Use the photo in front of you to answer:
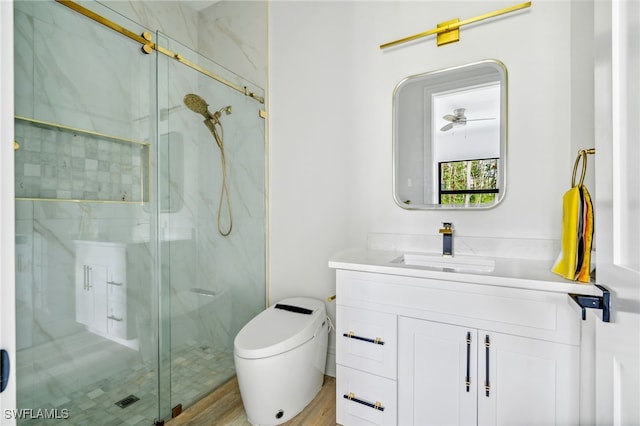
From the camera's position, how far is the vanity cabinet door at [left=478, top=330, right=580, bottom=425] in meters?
1.09

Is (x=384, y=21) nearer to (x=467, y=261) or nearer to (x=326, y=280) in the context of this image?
(x=467, y=261)

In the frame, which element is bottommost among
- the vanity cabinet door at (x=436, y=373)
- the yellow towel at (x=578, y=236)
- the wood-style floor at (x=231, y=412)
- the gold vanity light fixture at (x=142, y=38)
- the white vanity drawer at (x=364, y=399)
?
the wood-style floor at (x=231, y=412)

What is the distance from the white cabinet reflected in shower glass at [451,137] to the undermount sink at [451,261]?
0.90ft

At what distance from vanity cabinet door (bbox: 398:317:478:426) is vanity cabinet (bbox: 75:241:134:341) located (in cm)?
131

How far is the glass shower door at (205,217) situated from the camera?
1704mm

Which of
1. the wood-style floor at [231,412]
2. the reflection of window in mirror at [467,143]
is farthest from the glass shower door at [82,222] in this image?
the reflection of window in mirror at [467,143]

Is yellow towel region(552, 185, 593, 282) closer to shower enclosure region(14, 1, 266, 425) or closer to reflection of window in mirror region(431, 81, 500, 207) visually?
reflection of window in mirror region(431, 81, 500, 207)

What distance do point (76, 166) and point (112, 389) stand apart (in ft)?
3.41

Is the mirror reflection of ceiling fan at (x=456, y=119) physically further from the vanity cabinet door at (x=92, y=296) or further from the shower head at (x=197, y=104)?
the vanity cabinet door at (x=92, y=296)

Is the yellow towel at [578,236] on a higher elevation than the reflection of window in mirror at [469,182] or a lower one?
lower

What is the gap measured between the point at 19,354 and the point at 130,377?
0.48 m

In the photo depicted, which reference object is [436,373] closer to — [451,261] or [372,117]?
[451,261]

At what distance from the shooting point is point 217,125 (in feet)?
6.57

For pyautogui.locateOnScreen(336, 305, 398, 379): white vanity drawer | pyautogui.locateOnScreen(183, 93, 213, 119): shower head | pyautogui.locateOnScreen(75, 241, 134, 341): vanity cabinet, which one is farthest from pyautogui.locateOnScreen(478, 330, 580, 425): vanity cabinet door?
pyautogui.locateOnScreen(183, 93, 213, 119): shower head
